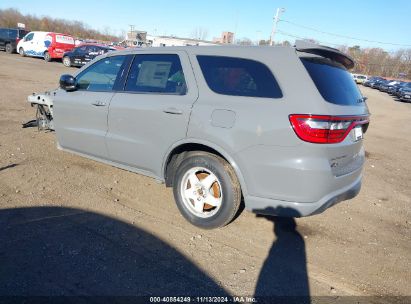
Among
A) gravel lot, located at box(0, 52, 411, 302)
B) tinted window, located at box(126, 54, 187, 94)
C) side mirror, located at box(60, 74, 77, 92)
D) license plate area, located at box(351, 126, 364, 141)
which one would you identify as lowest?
gravel lot, located at box(0, 52, 411, 302)

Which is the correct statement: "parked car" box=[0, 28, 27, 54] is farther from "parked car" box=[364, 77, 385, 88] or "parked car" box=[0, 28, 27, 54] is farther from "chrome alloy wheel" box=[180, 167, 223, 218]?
"parked car" box=[364, 77, 385, 88]

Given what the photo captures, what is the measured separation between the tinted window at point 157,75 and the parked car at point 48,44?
2314 cm

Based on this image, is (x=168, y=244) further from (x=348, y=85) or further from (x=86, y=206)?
(x=348, y=85)

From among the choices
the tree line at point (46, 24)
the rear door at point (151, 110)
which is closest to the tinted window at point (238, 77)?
the rear door at point (151, 110)

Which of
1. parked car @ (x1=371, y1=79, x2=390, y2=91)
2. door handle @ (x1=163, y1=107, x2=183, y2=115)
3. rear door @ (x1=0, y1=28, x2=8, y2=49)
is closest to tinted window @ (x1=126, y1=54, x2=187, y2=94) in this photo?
door handle @ (x1=163, y1=107, x2=183, y2=115)

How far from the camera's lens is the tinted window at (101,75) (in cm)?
452

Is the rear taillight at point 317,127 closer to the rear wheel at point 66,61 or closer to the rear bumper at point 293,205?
the rear bumper at point 293,205

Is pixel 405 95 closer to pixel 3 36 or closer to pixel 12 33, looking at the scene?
pixel 12 33

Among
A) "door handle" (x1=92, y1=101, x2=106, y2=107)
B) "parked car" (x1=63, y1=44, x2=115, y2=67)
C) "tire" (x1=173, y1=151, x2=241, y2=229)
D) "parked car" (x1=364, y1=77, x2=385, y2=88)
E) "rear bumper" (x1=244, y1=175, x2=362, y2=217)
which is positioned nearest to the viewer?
"rear bumper" (x1=244, y1=175, x2=362, y2=217)

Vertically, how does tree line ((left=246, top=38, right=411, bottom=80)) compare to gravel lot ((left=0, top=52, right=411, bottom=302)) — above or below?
above

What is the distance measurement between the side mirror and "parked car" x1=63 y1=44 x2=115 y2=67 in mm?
17670

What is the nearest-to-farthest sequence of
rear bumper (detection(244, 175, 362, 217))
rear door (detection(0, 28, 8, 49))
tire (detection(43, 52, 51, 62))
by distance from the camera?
rear bumper (detection(244, 175, 362, 217)), tire (detection(43, 52, 51, 62)), rear door (detection(0, 28, 8, 49))

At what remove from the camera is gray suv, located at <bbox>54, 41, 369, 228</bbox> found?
3.08m

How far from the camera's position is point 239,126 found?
328cm
